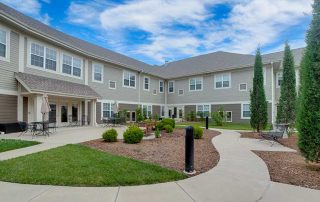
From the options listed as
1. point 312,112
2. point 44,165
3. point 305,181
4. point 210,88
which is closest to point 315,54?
point 312,112

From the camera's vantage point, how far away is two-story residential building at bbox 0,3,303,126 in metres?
14.3

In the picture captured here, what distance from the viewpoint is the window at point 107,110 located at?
75.6ft

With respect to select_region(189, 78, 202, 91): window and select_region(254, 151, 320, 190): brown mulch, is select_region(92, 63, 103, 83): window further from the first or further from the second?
select_region(254, 151, 320, 190): brown mulch

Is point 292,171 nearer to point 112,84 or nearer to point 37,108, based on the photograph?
point 37,108

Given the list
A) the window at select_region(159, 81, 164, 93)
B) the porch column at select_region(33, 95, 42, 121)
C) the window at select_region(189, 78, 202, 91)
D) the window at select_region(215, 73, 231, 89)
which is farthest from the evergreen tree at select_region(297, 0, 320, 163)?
the window at select_region(159, 81, 164, 93)

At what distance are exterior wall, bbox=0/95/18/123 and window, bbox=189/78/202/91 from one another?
66.2ft

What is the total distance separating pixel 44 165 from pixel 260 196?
529cm

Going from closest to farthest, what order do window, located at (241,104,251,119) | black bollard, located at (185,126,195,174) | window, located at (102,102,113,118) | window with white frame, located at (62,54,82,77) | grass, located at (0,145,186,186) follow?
grass, located at (0,145,186,186)
black bollard, located at (185,126,195,174)
window with white frame, located at (62,54,82,77)
window, located at (102,102,113,118)
window, located at (241,104,251,119)

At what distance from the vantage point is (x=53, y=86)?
1619cm

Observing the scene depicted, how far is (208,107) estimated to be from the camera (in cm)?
2819

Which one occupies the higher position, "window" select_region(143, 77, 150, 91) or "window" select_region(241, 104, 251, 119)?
"window" select_region(143, 77, 150, 91)

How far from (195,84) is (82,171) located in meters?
25.0

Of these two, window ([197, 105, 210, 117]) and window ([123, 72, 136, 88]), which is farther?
window ([197, 105, 210, 117])

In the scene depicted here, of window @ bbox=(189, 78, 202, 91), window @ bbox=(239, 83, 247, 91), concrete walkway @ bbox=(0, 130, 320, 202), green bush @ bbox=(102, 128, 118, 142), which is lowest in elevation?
concrete walkway @ bbox=(0, 130, 320, 202)
